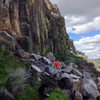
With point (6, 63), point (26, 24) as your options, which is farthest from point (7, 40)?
point (26, 24)

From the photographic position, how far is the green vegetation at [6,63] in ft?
107

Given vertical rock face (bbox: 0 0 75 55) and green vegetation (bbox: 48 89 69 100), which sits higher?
vertical rock face (bbox: 0 0 75 55)

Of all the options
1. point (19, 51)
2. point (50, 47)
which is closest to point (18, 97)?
point (19, 51)

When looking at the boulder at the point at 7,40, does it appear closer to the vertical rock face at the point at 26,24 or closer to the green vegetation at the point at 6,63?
the green vegetation at the point at 6,63

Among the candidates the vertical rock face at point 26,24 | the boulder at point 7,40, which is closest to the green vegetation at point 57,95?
the boulder at point 7,40

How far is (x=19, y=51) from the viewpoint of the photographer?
43.5 metres

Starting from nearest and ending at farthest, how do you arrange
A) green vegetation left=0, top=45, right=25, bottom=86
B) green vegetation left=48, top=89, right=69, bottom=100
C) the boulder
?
green vegetation left=48, top=89, right=69, bottom=100 < green vegetation left=0, top=45, right=25, bottom=86 < the boulder

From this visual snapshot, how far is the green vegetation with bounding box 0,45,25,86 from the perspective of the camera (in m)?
32.5

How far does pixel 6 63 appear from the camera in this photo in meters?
35.0

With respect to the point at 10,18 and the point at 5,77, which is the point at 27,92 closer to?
the point at 5,77

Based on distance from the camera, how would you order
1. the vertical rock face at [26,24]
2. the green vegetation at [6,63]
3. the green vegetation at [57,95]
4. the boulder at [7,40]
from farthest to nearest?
the vertical rock face at [26,24], the boulder at [7,40], the green vegetation at [6,63], the green vegetation at [57,95]

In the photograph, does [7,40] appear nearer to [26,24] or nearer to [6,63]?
[6,63]

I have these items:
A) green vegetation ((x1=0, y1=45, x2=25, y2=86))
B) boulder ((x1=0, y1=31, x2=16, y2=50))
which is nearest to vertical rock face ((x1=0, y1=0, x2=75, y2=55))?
boulder ((x1=0, y1=31, x2=16, y2=50))

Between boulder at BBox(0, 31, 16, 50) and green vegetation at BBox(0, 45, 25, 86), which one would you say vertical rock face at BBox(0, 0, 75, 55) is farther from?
green vegetation at BBox(0, 45, 25, 86)
